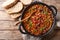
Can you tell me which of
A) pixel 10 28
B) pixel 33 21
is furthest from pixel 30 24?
pixel 10 28

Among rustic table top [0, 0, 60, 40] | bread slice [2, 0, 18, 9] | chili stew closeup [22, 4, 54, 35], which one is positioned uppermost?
bread slice [2, 0, 18, 9]

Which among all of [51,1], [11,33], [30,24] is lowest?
[11,33]

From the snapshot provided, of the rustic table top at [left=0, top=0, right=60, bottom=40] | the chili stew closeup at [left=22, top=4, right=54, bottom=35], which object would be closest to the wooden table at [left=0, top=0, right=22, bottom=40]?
the rustic table top at [left=0, top=0, right=60, bottom=40]

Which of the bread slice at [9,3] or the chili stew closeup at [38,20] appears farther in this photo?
the bread slice at [9,3]

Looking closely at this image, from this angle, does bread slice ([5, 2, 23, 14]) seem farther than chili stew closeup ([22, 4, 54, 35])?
Yes

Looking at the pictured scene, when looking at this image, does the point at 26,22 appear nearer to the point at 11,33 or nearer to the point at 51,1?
the point at 11,33

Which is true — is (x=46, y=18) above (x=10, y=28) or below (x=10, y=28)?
above

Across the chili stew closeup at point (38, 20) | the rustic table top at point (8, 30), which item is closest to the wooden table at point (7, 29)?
the rustic table top at point (8, 30)

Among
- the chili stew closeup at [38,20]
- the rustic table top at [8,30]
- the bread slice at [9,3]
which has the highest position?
the bread slice at [9,3]

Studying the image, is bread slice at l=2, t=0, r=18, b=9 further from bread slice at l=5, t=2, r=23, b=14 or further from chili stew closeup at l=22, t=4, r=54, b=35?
chili stew closeup at l=22, t=4, r=54, b=35

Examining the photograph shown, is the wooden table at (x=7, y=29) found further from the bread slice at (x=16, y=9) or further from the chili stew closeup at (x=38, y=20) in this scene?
the chili stew closeup at (x=38, y=20)

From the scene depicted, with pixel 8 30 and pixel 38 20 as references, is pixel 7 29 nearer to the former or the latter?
pixel 8 30
